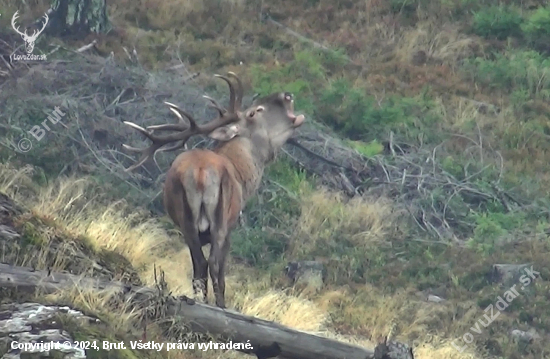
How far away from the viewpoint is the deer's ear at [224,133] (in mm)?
10070

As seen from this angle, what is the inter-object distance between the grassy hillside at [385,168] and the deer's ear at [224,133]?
1031 mm

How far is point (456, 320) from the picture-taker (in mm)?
11383

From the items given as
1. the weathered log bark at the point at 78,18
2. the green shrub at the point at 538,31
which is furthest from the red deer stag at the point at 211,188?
the green shrub at the point at 538,31

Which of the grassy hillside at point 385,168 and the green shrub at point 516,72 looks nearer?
the grassy hillside at point 385,168

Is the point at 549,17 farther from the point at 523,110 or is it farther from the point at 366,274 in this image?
the point at 366,274

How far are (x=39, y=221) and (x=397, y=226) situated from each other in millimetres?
6173

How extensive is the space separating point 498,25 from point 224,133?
35.4 ft

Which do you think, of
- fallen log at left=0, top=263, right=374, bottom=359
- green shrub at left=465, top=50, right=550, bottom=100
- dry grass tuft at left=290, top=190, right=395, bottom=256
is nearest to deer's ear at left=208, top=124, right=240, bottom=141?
fallen log at left=0, top=263, right=374, bottom=359

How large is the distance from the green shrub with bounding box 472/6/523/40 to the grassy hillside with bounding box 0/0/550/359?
33 millimetres

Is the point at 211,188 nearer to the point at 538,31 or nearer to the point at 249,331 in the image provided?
the point at 249,331

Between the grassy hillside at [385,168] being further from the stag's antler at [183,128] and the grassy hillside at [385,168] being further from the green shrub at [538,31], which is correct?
the stag's antler at [183,128]

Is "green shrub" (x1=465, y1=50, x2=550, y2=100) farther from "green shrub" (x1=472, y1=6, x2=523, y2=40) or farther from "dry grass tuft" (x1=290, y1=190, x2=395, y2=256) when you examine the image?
"dry grass tuft" (x1=290, y1=190, x2=395, y2=256)

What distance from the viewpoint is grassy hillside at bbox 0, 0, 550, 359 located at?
1090cm

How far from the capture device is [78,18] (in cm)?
1764
